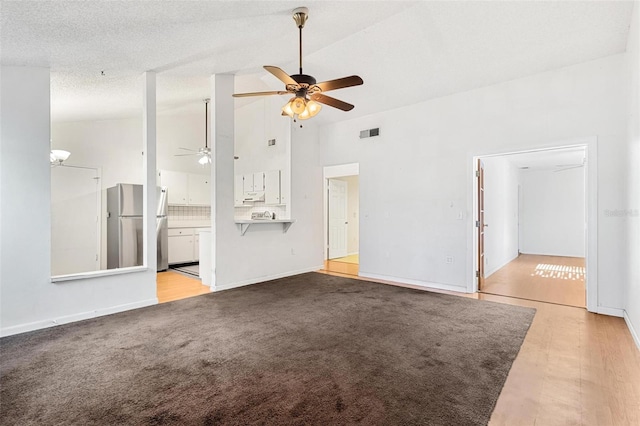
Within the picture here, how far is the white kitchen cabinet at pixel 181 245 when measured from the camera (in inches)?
271

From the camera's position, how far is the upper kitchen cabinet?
6934 mm

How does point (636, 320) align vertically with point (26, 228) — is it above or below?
below

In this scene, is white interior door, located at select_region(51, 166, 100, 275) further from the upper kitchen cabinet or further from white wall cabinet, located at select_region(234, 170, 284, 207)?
white wall cabinet, located at select_region(234, 170, 284, 207)

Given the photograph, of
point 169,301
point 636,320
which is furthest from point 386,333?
point 169,301

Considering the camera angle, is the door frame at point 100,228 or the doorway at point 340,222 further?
the doorway at point 340,222

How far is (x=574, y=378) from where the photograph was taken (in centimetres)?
224

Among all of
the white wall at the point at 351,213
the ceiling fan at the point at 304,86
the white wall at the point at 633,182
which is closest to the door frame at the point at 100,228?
the ceiling fan at the point at 304,86

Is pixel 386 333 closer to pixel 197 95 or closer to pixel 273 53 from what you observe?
pixel 273 53

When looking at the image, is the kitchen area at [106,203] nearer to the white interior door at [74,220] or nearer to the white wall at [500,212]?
the white interior door at [74,220]

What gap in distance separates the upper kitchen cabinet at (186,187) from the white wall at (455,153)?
10.6 feet

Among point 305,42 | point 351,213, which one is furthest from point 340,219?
point 305,42

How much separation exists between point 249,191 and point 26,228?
4394 mm

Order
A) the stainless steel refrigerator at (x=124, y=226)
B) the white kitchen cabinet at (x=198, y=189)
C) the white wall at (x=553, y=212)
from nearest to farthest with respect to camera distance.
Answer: the stainless steel refrigerator at (x=124, y=226) < the white kitchen cabinet at (x=198, y=189) < the white wall at (x=553, y=212)

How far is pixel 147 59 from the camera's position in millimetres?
3648
